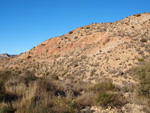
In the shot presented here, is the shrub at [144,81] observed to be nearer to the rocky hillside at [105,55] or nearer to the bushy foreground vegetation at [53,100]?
the bushy foreground vegetation at [53,100]

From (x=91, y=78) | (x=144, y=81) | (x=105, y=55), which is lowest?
(x=91, y=78)

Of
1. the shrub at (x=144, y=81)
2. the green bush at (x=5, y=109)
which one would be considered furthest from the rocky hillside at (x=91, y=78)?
the green bush at (x=5, y=109)

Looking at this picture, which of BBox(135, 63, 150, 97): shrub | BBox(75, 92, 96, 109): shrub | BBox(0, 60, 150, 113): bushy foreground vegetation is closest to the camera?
BBox(0, 60, 150, 113): bushy foreground vegetation

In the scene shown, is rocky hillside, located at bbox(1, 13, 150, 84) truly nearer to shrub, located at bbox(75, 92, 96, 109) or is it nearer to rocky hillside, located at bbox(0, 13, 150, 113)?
rocky hillside, located at bbox(0, 13, 150, 113)

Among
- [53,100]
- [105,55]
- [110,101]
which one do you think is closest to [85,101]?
[110,101]

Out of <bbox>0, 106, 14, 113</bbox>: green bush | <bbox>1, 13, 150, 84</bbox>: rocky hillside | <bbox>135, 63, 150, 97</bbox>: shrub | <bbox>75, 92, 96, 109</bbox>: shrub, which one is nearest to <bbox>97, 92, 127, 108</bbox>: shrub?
<bbox>75, 92, 96, 109</bbox>: shrub

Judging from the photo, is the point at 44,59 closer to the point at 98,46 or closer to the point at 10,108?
the point at 98,46

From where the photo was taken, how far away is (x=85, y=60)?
19453 millimetres

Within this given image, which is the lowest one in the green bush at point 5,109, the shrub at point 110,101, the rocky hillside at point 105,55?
the shrub at point 110,101

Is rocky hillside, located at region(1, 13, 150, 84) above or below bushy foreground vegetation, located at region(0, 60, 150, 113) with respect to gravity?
above

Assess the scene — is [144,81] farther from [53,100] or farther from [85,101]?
[53,100]

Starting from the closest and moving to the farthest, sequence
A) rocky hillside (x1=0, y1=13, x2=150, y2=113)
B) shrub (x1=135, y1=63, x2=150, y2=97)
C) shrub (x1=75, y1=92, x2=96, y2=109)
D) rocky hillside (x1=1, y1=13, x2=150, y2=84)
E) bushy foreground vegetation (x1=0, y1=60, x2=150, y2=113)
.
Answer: bushy foreground vegetation (x1=0, y1=60, x2=150, y2=113) → rocky hillside (x1=0, y1=13, x2=150, y2=113) → shrub (x1=75, y1=92, x2=96, y2=109) → shrub (x1=135, y1=63, x2=150, y2=97) → rocky hillside (x1=1, y1=13, x2=150, y2=84)

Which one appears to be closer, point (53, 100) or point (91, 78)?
point (53, 100)

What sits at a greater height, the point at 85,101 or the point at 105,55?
the point at 105,55
